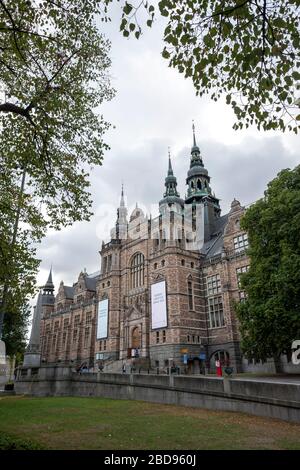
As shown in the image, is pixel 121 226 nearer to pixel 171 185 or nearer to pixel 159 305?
pixel 171 185

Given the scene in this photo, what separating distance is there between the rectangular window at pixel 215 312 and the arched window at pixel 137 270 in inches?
395

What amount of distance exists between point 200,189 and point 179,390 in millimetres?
42826

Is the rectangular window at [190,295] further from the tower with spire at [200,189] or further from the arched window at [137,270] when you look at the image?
the tower with spire at [200,189]

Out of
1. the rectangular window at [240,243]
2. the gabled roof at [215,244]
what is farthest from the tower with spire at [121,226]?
the rectangular window at [240,243]

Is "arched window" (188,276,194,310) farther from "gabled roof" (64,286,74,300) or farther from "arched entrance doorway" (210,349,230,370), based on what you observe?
"gabled roof" (64,286,74,300)

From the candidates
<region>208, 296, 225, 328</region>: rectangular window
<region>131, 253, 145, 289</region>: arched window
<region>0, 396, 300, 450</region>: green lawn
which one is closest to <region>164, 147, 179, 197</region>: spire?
<region>131, 253, 145, 289</region>: arched window

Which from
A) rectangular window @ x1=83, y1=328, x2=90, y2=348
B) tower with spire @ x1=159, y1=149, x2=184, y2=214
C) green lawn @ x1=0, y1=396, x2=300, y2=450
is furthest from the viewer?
rectangular window @ x1=83, y1=328, x2=90, y2=348

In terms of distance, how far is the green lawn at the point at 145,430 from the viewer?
32.2 ft

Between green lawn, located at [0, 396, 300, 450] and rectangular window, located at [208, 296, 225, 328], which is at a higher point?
rectangular window, located at [208, 296, 225, 328]

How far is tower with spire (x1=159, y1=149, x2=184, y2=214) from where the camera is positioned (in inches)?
2226

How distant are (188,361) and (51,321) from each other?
A: 135ft

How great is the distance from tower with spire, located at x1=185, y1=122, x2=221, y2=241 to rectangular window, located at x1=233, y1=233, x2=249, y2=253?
37.9 feet

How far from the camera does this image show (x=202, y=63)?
7.95m

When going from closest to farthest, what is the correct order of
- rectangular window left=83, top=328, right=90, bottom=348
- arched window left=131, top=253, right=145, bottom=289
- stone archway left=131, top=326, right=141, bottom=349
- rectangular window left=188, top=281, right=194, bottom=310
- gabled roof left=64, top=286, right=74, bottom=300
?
rectangular window left=188, top=281, right=194, bottom=310
stone archway left=131, top=326, right=141, bottom=349
arched window left=131, top=253, right=145, bottom=289
rectangular window left=83, top=328, right=90, bottom=348
gabled roof left=64, top=286, right=74, bottom=300
